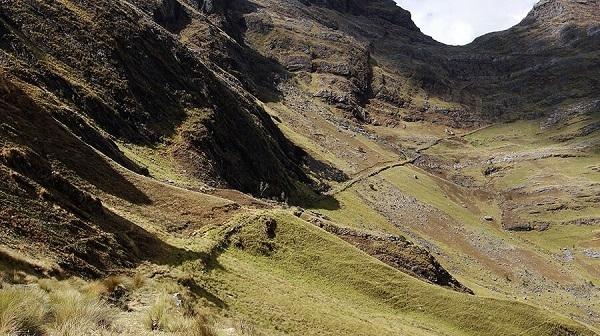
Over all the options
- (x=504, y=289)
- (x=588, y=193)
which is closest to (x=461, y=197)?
(x=588, y=193)

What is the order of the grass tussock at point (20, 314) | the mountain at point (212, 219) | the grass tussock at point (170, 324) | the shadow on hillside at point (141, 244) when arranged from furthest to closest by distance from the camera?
1. the shadow on hillside at point (141, 244)
2. the mountain at point (212, 219)
3. the grass tussock at point (170, 324)
4. the grass tussock at point (20, 314)

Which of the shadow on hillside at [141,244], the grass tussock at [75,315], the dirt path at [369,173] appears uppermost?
the dirt path at [369,173]

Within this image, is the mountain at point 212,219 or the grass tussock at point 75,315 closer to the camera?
the grass tussock at point 75,315

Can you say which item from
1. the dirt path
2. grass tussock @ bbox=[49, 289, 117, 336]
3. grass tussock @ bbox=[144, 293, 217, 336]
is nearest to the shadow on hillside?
grass tussock @ bbox=[144, 293, 217, 336]

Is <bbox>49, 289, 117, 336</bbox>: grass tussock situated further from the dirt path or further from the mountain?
the dirt path

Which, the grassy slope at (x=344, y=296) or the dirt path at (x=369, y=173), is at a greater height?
the dirt path at (x=369, y=173)

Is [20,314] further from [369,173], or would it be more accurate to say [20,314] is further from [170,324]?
[369,173]

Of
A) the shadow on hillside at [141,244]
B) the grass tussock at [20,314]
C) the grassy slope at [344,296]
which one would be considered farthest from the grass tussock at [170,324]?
the grassy slope at [344,296]

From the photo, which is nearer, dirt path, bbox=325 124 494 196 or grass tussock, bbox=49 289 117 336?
grass tussock, bbox=49 289 117 336

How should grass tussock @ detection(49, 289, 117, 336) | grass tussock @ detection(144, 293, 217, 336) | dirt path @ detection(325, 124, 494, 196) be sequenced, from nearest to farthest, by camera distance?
grass tussock @ detection(49, 289, 117, 336), grass tussock @ detection(144, 293, 217, 336), dirt path @ detection(325, 124, 494, 196)

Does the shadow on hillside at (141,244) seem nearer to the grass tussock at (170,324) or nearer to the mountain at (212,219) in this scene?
the mountain at (212,219)

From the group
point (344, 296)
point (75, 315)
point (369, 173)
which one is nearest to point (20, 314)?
point (75, 315)

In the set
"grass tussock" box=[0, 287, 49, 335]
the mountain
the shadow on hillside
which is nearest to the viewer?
"grass tussock" box=[0, 287, 49, 335]

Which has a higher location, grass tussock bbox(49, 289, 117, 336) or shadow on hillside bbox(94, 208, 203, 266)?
grass tussock bbox(49, 289, 117, 336)
